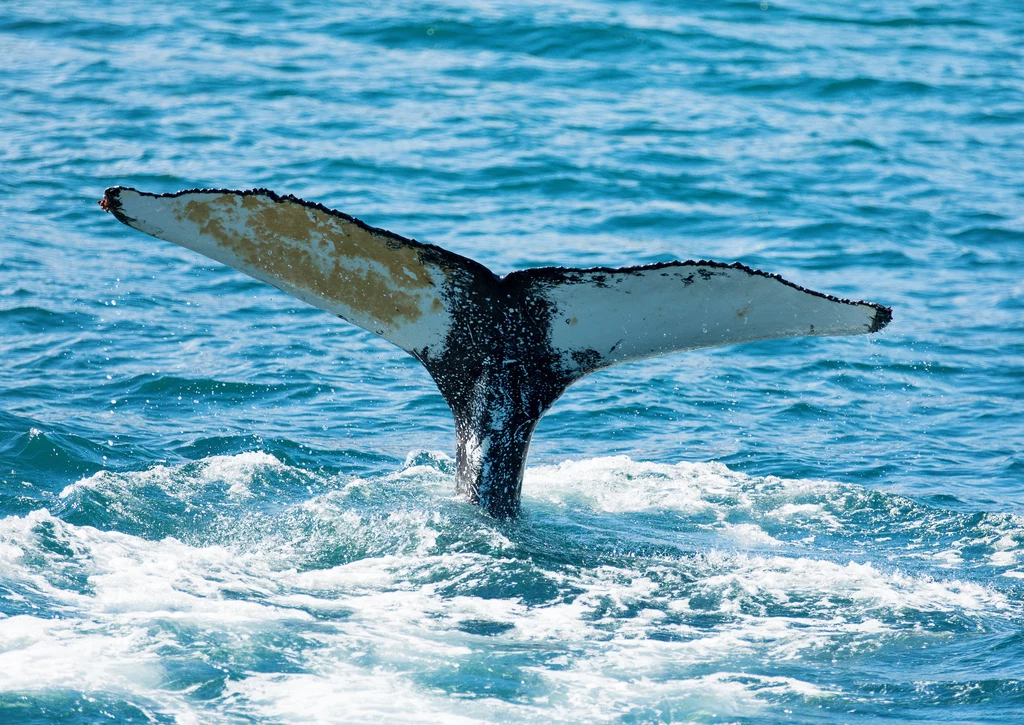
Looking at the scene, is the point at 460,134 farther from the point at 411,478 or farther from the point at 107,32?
the point at 411,478

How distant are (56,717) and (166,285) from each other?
7.21 meters

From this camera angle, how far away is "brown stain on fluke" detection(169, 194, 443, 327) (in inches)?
214

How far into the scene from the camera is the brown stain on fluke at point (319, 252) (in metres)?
5.43

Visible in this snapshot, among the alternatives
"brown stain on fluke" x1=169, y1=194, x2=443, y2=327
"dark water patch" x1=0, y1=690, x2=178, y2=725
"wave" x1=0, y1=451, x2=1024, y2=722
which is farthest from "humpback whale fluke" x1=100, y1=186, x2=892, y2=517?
"dark water patch" x1=0, y1=690, x2=178, y2=725

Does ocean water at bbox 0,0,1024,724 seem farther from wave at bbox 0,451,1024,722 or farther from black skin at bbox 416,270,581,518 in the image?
black skin at bbox 416,270,581,518

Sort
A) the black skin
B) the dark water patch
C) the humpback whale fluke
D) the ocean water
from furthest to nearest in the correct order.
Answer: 1. the black skin
2. the ocean water
3. the humpback whale fluke
4. the dark water patch

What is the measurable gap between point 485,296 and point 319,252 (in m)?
0.75

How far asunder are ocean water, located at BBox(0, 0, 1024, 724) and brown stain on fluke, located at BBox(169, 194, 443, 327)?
1486 mm

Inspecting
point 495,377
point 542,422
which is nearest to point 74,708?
point 495,377

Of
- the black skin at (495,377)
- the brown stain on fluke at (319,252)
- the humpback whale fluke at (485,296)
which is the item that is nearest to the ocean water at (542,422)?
the black skin at (495,377)

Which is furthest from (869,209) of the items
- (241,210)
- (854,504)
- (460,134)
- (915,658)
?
(241,210)

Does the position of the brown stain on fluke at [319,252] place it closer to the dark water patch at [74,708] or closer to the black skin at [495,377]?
the black skin at [495,377]

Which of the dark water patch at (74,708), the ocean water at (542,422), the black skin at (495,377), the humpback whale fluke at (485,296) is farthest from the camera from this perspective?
the black skin at (495,377)

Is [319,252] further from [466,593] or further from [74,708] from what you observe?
[74,708]
